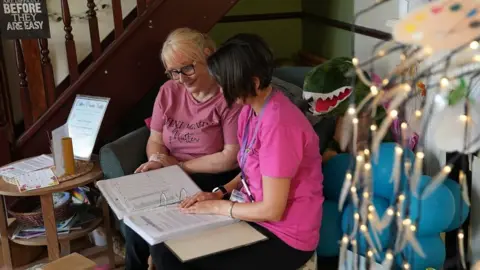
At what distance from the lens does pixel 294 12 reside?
378cm

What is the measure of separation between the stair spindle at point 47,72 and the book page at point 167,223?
107 cm

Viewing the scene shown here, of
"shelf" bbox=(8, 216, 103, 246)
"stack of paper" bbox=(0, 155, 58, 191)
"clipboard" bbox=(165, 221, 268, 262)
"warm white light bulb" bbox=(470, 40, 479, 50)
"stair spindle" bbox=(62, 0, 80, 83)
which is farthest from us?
"stair spindle" bbox=(62, 0, 80, 83)

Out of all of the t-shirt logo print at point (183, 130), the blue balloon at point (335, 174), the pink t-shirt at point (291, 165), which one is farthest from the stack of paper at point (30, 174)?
the blue balloon at point (335, 174)

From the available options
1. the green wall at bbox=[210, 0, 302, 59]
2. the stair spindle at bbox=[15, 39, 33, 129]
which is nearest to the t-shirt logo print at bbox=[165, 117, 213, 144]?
the stair spindle at bbox=[15, 39, 33, 129]

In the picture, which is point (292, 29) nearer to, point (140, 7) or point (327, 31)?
point (327, 31)

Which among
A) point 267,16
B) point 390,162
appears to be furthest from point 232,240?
point 267,16

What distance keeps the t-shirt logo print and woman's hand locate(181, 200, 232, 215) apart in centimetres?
47

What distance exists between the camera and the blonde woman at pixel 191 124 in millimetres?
2051

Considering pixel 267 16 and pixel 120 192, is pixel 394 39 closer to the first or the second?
pixel 120 192

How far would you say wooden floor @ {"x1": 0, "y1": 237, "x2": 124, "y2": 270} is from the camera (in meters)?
2.51

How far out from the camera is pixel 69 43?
2479mm

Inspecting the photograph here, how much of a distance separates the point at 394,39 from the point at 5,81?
99.7 inches

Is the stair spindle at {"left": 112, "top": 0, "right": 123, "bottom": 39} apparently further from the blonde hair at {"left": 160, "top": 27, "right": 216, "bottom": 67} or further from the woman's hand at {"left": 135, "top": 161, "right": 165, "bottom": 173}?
the woman's hand at {"left": 135, "top": 161, "right": 165, "bottom": 173}

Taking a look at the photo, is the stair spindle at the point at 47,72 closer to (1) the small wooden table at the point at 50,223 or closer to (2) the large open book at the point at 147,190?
(1) the small wooden table at the point at 50,223
